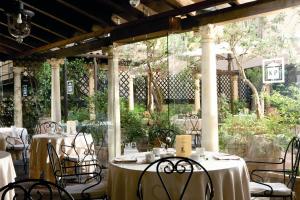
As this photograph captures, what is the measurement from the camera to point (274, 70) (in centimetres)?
535

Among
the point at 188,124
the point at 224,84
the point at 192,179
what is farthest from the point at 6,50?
the point at 192,179

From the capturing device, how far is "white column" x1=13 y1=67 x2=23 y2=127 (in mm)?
9984

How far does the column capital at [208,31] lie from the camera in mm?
5019

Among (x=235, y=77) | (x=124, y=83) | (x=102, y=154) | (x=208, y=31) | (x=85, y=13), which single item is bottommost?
(x=102, y=154)

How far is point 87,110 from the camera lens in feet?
30.6

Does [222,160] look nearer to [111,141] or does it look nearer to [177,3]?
[177,3]

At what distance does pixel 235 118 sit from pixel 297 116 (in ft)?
3.63

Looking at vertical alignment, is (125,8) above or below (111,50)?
above

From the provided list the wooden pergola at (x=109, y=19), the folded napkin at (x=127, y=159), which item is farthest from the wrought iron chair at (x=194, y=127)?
the folded napkin at (x=127, y=159)

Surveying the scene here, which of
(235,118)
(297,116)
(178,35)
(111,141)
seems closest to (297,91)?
(297,116)

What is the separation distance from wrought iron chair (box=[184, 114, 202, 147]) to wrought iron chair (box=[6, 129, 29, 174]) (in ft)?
10.1

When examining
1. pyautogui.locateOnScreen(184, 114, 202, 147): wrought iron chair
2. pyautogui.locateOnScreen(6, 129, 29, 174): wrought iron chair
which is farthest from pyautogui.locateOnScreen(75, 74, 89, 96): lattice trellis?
pyautogui.locateOnScreen(184, 114, 202, 147): wrought iron chair

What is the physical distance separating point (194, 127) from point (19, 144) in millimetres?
3445

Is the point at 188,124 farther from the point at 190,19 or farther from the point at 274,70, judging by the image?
the point at 190,19
